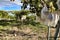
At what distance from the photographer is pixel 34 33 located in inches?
243

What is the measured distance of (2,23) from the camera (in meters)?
7.55

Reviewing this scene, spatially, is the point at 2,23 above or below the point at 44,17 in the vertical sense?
below

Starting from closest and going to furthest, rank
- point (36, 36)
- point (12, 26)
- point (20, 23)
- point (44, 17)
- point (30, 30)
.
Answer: point (44, 17) → point (36, 36) → point (30, 30) → point (12, 26) → point (20, 23)

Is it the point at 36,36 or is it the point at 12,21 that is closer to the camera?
the point at 36,36

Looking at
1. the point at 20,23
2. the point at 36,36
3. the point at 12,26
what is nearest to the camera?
the point at 36,36

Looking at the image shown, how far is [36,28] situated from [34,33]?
559mm

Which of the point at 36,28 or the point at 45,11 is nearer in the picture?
the point at 45,11

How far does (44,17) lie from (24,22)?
4679mm

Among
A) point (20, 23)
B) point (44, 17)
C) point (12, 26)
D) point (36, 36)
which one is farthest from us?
point (20, 23)

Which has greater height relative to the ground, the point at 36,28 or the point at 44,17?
the point at 44,17

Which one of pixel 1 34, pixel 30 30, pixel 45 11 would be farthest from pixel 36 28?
pixel 45 11

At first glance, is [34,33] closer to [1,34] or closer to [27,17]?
[1,34]

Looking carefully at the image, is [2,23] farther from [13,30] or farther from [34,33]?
[34,33]

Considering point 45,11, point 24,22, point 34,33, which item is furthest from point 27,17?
point 45,11
